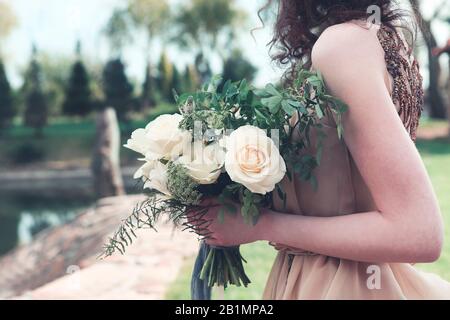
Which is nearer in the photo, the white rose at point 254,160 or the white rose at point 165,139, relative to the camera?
the white rose at point 254,160

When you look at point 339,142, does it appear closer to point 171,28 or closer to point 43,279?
point 43,279

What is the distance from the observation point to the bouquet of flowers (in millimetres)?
1227

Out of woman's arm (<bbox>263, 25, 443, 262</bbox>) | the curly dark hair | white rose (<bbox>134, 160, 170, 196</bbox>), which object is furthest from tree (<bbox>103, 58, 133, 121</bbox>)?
woman's arm (<bbox>263, 25, 443, 262</bbox>)

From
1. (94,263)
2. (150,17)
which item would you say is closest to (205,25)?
(150,17)

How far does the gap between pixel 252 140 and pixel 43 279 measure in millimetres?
6910

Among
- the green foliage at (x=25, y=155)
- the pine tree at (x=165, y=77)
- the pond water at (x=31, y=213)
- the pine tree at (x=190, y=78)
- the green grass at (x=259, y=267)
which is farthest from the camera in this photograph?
the pine tree at (x=165, y=77)

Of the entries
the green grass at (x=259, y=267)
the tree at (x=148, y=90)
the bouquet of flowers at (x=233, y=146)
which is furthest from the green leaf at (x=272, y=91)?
the tree at (x=148, y=90)

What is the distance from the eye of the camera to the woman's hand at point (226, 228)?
1.32m

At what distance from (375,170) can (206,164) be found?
0.37m

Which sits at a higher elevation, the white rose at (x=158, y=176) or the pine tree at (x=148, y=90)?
the pine tree at (x=148, y=90)

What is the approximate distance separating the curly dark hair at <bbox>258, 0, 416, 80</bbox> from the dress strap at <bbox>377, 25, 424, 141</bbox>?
6 cm

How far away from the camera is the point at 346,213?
135 cm

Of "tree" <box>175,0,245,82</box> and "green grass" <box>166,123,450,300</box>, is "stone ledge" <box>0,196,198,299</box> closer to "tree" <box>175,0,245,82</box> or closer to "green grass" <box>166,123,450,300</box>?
"green grass" <box>166,123,450,300</box>

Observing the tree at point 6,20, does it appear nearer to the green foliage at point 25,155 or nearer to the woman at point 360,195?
the green foliage at point 25,155
